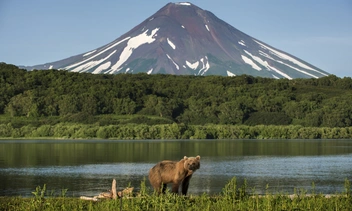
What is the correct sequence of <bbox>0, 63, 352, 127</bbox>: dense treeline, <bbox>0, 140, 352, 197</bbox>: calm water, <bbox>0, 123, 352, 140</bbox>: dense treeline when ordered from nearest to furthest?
<bbox>0, 140, 352, 197</bbox>: calm water, <bbox>0, 123, 352, 140</bbox>: dense treeline, <bbox>0, 63, 352, 127</bbox>: dense treeline

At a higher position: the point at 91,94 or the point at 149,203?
the point at 91,94

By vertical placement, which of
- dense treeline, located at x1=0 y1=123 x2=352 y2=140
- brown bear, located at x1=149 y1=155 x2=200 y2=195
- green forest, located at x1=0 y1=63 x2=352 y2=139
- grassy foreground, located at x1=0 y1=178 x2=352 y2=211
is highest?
green forest, located at x1=0 y1=63 x2=352 y2=139

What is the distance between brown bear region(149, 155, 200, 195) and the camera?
1695 centimetres

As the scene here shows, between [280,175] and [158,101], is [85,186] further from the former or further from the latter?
[158,101]

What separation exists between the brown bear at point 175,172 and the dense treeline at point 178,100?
10178 centimetres

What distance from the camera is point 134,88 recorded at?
148m

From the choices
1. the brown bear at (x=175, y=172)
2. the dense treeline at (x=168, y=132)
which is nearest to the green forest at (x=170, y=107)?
the dense treeline at (x=168, y=132)

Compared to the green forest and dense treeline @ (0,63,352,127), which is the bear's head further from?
dense treeline @ (0,63,352,127)

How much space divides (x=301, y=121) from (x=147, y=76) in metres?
59.8

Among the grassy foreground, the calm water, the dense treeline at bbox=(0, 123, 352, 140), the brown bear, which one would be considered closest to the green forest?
the dense treeline at bbox=(0, 123, 352, 140)

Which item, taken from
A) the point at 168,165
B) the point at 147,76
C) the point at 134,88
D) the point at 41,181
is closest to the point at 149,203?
the point at 168,165

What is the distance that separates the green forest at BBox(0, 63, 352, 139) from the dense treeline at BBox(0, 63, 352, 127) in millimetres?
202

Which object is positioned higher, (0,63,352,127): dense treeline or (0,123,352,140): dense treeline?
(0,63,352,127): dense treeline

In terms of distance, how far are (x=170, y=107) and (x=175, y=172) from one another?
119529 millimetres
